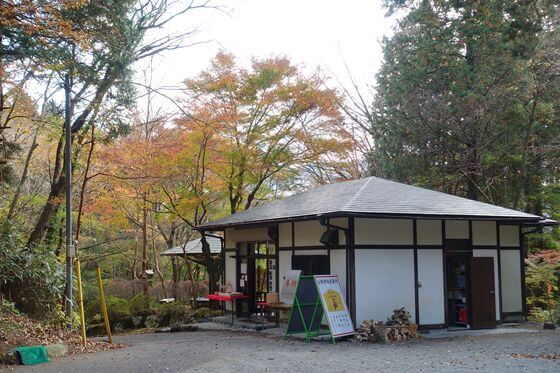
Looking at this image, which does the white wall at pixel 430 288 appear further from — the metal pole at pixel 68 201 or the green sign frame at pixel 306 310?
the metal pole at pixel 68 201

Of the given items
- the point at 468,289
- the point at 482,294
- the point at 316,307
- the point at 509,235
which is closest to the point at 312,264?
the point at 316,307

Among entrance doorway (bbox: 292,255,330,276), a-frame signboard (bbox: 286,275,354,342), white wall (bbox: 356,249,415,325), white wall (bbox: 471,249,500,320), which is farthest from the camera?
white wall (bbox: 471,249,500,320)

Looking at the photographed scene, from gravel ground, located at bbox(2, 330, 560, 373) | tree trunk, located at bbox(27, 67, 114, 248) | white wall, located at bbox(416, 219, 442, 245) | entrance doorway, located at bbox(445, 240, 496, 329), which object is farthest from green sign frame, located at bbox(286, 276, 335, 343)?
tree trunk, located at bbox(27, 67, 114, 248)

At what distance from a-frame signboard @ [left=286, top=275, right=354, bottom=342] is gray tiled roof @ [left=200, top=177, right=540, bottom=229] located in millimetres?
1598

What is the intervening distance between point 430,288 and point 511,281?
Result: 3311 millimetres

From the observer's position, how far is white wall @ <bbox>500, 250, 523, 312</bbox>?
14.9 meters

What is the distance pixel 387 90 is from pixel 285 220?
35.8ft

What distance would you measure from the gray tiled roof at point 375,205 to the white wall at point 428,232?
46 centimetres

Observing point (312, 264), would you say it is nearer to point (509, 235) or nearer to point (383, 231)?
point (383, 231)

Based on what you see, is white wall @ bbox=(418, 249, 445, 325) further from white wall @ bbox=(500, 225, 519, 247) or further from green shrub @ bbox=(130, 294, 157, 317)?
green shrub @ bbox=(130, 294, 157, 317)

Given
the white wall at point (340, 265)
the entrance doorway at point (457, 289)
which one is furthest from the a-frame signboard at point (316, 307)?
the entrance doorway at point (457, 289)

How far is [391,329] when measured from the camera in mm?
11758

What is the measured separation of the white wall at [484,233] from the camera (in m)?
14.1

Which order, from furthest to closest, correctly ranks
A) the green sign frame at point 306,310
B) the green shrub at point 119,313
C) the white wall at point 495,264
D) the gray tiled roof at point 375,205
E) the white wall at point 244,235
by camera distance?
the green shrub at point 119,313
the white wall at point 244,235
the white wall at point 495,264
the gray tiled roof at point 375,205
the green sign frame at point 306,310
